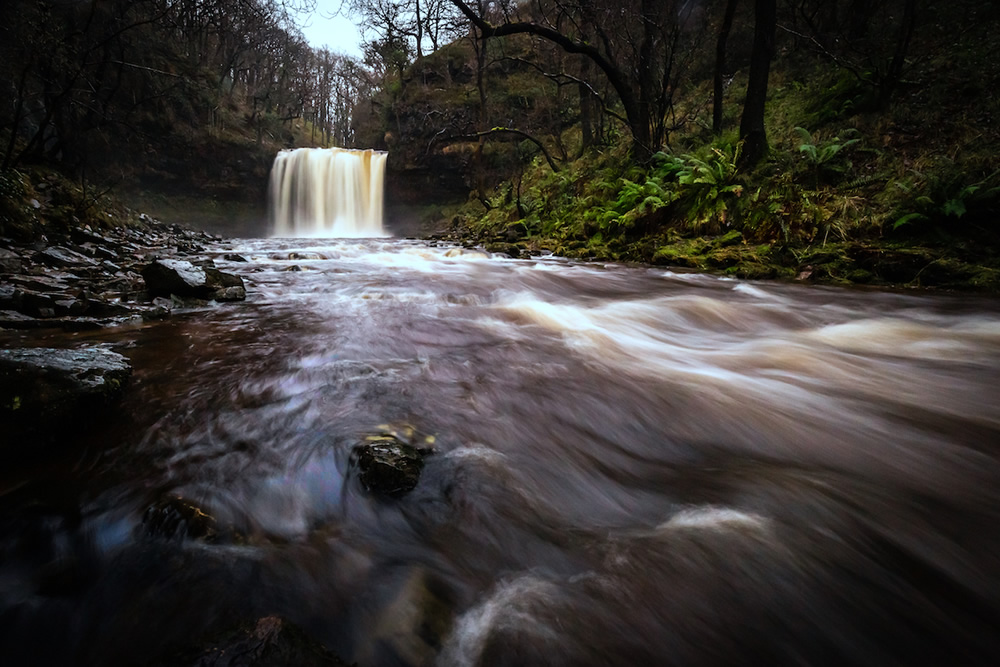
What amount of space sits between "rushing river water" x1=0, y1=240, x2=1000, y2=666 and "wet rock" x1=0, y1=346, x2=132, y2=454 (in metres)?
0.13

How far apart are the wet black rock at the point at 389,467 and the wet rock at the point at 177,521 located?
53 centimetres

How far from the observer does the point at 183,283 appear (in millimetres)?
4625

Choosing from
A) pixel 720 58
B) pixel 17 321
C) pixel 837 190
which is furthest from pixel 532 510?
pixel 720 58

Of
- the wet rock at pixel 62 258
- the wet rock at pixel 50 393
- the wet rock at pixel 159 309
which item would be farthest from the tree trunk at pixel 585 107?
the wet rock at pixel 50 393

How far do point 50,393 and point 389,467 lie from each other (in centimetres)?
144

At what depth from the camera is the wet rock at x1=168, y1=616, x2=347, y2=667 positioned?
1.00 m

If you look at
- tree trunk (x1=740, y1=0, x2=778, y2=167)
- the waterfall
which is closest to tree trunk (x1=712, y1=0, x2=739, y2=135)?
tree trunk (x1=740, y1=0, x2=778, y2=167)

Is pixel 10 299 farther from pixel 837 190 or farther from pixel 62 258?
pixel 837 190

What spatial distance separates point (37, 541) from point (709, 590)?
206 cm

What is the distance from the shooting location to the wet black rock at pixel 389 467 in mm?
1755

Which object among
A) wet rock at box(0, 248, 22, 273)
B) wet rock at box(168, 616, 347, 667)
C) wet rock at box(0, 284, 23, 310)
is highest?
wet rock at box(0, 248, 22, 273)

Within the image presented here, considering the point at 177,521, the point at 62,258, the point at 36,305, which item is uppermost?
the point at 62,258

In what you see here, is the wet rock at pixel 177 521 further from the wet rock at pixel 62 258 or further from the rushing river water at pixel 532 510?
the wet rock at pixel 62 258

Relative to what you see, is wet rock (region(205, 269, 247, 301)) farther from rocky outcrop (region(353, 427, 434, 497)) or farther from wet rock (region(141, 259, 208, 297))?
rocky outcrop (region(353, 427, 434, 497))
